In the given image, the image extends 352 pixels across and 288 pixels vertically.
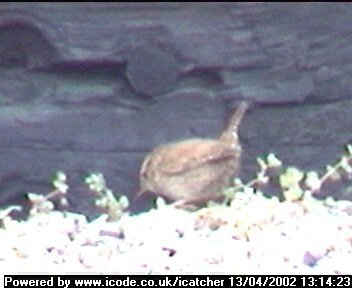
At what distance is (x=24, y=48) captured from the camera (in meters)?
6.19

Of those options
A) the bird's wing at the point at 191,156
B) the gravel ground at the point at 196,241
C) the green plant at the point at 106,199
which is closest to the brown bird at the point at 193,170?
the bird's wing at the point at 191,156

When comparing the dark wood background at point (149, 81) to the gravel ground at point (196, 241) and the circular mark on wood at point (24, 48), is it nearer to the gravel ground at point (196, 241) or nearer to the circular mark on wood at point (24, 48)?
the circular mark on wood at point (24, 48)

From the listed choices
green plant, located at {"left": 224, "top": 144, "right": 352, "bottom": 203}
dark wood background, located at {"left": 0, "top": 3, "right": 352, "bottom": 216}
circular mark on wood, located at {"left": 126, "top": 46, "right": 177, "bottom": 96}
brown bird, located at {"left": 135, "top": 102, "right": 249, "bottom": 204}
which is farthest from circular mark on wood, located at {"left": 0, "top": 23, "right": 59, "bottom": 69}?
green plant, located at {"left": 224, "top": 144, "right": 352, "bottom": 203}

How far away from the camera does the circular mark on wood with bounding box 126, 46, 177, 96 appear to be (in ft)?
20.3

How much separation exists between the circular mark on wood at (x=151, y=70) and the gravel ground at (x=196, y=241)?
22.4 inches

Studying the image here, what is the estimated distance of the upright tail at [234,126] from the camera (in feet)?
20.3

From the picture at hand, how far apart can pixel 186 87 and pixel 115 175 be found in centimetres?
40

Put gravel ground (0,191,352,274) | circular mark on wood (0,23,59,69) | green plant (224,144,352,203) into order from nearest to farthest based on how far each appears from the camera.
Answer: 1. gravel ground (0,191,352,274)
2. green plant (224,144,352,203)
3. circular mark on wood (0,23,59,69)

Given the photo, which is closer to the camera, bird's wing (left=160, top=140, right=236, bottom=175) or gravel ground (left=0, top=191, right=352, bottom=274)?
gravel ground (left=0, top=191, right=352, bottom=274)

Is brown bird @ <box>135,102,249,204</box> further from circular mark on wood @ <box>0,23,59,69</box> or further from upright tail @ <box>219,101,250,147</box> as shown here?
circular mark on wood @ <box>0,23,59,69</box>

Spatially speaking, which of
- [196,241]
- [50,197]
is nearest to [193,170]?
[50,197]

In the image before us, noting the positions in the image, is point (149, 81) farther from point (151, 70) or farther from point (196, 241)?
point (196, 241)

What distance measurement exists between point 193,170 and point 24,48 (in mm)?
730

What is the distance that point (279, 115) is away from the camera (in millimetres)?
6379
